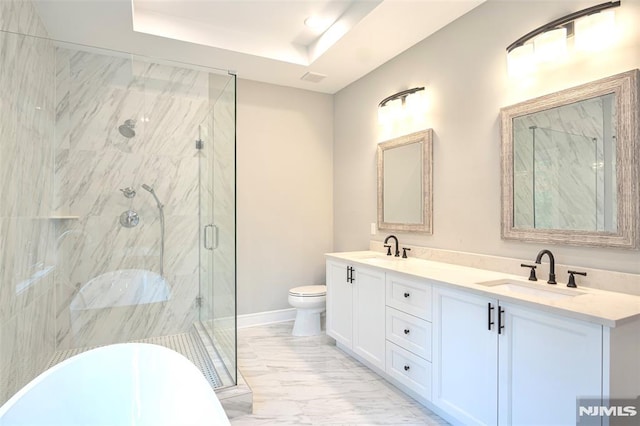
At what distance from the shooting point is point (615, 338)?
126 cm

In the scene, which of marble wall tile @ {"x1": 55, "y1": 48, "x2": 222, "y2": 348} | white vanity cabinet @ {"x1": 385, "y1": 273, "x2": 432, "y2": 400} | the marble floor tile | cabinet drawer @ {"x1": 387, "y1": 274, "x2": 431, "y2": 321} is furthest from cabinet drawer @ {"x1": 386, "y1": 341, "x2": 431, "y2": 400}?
marble wall tile @ {"x1": 55, "y1": 48, "x2": 222, "y2": 348}

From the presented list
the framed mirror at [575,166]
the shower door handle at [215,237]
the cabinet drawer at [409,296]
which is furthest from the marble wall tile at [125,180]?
the framed mirror at [575,166]

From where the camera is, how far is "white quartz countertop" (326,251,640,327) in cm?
130

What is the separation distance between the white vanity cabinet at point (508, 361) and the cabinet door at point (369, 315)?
1.66 ft

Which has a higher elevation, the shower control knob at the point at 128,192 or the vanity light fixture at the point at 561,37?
the vanity light fixture at the point at 561,37

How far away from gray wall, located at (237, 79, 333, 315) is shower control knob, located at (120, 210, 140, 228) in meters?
0.98

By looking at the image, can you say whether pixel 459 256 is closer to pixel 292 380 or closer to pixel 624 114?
pixel 624 114

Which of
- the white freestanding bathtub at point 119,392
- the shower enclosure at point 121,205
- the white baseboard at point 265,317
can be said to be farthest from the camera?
the white baseboard at point 265,317

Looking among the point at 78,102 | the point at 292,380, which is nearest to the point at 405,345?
the point at 292,380

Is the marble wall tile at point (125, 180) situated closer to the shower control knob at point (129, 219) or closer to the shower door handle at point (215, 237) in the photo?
the shower control knob at point (129, 219)

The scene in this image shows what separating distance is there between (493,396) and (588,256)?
856mm

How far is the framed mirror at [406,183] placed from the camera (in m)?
2.76

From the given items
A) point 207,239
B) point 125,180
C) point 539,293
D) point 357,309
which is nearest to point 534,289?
point 539,293

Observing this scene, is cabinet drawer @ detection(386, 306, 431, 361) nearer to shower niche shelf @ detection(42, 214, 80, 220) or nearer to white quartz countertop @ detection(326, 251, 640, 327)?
white quartz countertop @ detection(326, 251, 640, 327)
